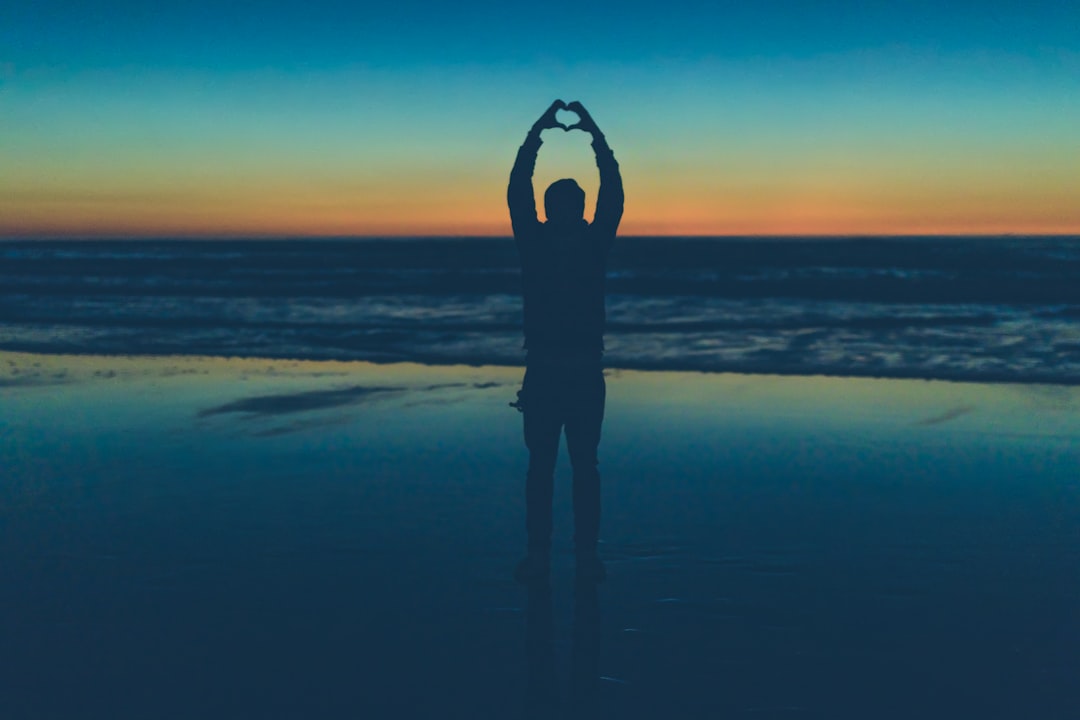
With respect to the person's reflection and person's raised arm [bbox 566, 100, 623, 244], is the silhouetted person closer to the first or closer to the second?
person's raised arm [bbox 566, 100, 623, 244]

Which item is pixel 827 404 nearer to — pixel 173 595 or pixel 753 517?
pixel 753 517

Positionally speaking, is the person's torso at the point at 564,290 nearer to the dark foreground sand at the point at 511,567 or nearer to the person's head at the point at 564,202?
the person's head at the point at 564,202

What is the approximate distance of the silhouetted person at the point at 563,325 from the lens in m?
4.67

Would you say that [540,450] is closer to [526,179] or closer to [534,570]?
[534,570]

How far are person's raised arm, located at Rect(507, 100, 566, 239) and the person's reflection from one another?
191 cm

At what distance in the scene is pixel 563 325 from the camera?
184 inches

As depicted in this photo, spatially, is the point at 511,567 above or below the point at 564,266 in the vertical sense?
below

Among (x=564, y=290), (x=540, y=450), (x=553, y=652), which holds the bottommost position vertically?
(x=553, y=652)

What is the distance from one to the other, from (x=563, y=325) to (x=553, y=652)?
1627mm

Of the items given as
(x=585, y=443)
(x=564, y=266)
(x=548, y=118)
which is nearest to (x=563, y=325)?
(x=564, y=266)

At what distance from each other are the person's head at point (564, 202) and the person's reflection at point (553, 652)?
6.39 feet

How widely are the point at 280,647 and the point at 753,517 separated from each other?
10.5 feet

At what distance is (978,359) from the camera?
1391cm

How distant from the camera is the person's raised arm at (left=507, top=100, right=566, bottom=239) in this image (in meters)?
4.73
